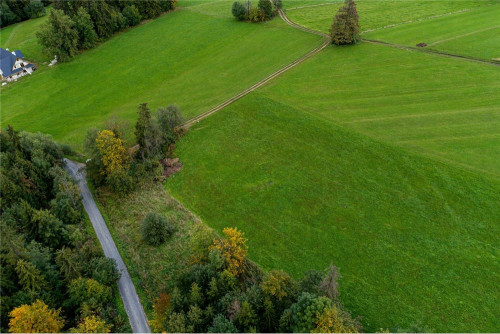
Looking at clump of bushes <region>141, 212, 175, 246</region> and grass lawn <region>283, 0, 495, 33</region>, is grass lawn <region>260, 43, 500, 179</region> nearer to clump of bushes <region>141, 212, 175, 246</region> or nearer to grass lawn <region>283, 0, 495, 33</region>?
grass lawn <region>283, 0, 495, 33</region>

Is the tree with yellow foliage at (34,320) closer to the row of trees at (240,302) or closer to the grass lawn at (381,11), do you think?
the row of trees at (240,302)

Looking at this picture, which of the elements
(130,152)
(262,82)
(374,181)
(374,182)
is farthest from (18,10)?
(374,182)

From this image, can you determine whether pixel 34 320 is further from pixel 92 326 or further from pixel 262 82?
pixel 262 82

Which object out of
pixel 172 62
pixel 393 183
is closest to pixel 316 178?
pixel 393 183

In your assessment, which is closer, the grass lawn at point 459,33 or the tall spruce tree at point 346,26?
the grass lawn at point 459,33

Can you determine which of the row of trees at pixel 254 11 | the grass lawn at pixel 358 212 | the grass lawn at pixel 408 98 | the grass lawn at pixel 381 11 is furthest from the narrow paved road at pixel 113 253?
the grass lawn at pixel 381 11

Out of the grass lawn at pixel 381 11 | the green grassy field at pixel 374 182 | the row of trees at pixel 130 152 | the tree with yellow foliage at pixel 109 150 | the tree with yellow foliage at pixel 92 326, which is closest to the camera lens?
the tree with yellow foliage at pixel 92 326

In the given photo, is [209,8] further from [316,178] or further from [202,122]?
[316,178]
